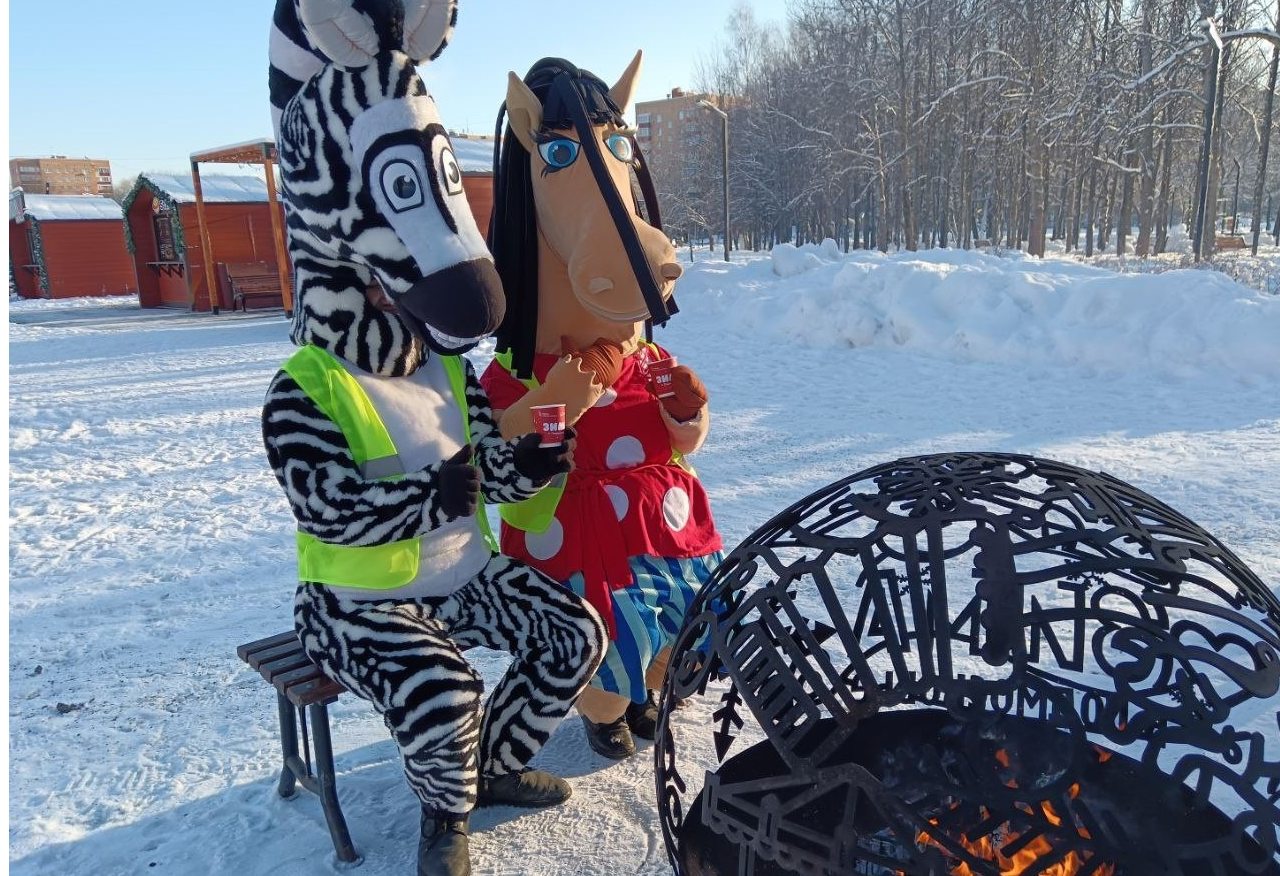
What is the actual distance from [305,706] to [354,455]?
73 centimetres

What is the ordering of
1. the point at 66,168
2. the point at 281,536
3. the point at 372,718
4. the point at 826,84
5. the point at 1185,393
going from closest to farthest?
1. the point at 372,718
2. the point at 281,536
3. the point at 1185,393
4. the point at 826,84
5. the point at 66,168

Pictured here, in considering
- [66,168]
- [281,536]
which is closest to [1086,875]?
[281,536]

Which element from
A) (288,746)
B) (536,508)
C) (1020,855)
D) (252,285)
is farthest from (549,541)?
(252,285)

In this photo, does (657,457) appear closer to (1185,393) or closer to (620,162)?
(620,162)

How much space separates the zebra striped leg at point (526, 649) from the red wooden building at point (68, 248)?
1156 inches

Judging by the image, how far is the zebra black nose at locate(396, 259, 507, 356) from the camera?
197 cm

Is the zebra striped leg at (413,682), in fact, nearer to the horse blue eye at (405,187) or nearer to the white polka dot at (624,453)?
the white polka dot at (624,453)

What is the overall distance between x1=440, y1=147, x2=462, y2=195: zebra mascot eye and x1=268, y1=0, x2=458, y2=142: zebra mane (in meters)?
0.27

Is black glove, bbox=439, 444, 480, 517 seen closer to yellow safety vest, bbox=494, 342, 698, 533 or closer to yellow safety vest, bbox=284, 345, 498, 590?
yellow safety vest, bbox=284, 345, 498, 590

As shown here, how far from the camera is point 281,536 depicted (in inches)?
180

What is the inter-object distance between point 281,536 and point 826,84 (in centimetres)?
3200

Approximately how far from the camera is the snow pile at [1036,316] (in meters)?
7.12

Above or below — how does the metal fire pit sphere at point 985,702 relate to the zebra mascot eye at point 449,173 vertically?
below

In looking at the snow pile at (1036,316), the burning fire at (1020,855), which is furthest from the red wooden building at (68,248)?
the burning fire at (1020,855)
